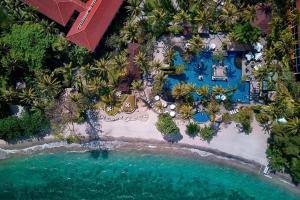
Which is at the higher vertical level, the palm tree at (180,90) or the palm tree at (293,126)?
the palm tree at (180,90)

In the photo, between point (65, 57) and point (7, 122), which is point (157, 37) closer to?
A: point (65, 57)

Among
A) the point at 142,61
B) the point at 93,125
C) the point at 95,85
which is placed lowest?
the point at 93,125

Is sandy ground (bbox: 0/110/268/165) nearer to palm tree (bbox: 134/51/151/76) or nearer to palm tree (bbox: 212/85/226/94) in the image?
palm tree (bbox: 212/85/226/94)

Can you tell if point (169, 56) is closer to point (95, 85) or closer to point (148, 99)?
point (148, 99)

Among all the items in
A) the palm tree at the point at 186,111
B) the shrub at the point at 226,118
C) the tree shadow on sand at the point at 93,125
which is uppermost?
the shrub at the point at 226,118

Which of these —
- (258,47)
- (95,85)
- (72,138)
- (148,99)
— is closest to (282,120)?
(258,47)

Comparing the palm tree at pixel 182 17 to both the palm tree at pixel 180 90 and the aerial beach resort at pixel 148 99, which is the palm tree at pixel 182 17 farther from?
the palm tree at pixel 180 90

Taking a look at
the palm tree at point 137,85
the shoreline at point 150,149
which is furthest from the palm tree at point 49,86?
the palm tree at point 137,85
